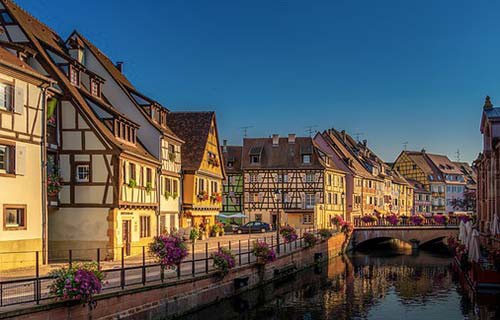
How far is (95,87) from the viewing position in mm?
32438

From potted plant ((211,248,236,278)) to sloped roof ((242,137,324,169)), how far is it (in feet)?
124

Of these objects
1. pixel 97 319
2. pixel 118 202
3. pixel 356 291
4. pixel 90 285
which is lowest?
pixel 356 291

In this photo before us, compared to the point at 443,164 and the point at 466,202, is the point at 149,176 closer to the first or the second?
the point at 466,202

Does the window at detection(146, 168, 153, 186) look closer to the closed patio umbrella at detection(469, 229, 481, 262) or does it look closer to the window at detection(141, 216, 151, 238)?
the window at detection(141, 216, 151, 238)

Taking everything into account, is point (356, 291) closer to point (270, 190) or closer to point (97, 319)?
point (97, 319)

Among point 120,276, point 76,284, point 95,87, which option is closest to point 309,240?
point 95,87

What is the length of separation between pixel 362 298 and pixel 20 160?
57.3 feet

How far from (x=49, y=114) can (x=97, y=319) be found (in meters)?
11.8

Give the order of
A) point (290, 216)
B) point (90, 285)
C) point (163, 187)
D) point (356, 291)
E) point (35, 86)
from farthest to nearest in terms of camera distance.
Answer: point (290, 216)
point (163, 187)
point (356, 291)
point (35, 86)
point (90, 285)

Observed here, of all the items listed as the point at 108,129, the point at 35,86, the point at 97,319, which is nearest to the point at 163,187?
the point at 108,129

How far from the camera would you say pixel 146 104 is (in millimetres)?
37625

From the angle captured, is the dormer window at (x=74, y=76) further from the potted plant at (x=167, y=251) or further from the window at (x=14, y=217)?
the potted plant at (x=167, y=251)

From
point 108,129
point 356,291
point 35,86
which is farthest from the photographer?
point 356,291

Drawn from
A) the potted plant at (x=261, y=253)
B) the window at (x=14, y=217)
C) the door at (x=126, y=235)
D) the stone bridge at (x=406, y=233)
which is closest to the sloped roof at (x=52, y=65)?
the door at (x=126, y=235)
